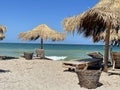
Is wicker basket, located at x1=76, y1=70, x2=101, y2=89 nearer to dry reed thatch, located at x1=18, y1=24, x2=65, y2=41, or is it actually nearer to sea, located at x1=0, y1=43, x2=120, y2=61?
dry reed thatch, located at x1=18, y1=24, x2=65, y2=41

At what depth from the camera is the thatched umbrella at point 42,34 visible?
17.8 m

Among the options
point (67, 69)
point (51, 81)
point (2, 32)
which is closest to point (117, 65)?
point (67, 69)

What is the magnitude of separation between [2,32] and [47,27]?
124 inches

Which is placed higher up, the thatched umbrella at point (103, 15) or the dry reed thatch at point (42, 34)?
the thatched umbrella at point (103, 15)

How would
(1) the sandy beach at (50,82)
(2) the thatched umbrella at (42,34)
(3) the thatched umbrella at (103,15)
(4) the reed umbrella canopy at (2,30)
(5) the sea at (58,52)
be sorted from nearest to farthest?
1. (1) the sandy beach at (50,82)
2. (3) the thatched umbrella at (103,15)
3. (4) the reed umbrella canopy at (2,30)
4. (2) the thatched umbrella at (42,34)
5. (5) the sea at (58,52)

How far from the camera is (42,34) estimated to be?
1783 cm

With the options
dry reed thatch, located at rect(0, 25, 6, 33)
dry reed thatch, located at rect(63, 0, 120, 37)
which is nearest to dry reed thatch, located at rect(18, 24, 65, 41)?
dry reed thatch, located at rect(0, 25, 6, 33)

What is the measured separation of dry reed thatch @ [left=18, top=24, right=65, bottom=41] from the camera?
17.8 m

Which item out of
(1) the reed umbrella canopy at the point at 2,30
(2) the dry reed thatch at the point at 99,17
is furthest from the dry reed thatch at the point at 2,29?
(2) the dry reed thatch at the point at 99,17

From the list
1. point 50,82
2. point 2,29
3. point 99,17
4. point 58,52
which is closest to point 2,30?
point 2,29

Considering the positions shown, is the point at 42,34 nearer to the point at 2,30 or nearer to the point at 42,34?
the point at 42,34

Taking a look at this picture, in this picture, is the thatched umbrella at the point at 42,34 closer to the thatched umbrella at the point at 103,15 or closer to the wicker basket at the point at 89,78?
the thatched umbrella at the point at 103,15

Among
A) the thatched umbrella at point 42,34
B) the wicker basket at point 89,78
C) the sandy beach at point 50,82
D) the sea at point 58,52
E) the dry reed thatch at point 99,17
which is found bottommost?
the sea at point 58,52

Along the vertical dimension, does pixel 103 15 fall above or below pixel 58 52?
above
